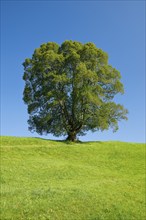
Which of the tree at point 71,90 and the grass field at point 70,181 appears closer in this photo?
the grass field at point 70,181

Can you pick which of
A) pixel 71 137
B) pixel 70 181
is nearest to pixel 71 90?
pixel 71 137

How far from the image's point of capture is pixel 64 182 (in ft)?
77.9

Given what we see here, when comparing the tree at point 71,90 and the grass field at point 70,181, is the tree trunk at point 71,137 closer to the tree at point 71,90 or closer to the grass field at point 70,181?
the tree at point 71,90

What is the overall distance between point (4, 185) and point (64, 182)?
166 inches

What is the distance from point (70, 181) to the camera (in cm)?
2428

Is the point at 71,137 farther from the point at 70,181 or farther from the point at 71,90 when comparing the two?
the point at 70,181

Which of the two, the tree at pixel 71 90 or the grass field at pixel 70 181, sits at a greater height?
the tree at pixel 71 90

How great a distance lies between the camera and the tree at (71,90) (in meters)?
43.3

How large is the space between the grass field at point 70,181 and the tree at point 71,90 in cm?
494

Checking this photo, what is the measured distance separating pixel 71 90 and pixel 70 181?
71.2 feet

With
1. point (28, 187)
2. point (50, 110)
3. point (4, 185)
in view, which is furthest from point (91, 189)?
point (50, 110)

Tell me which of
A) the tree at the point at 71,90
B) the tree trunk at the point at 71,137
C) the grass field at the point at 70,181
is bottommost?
the grass field at the point at 70,181

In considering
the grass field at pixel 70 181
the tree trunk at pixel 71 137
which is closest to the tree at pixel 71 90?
the tree trunk at pixel 71 137

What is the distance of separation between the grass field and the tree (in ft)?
16.2
